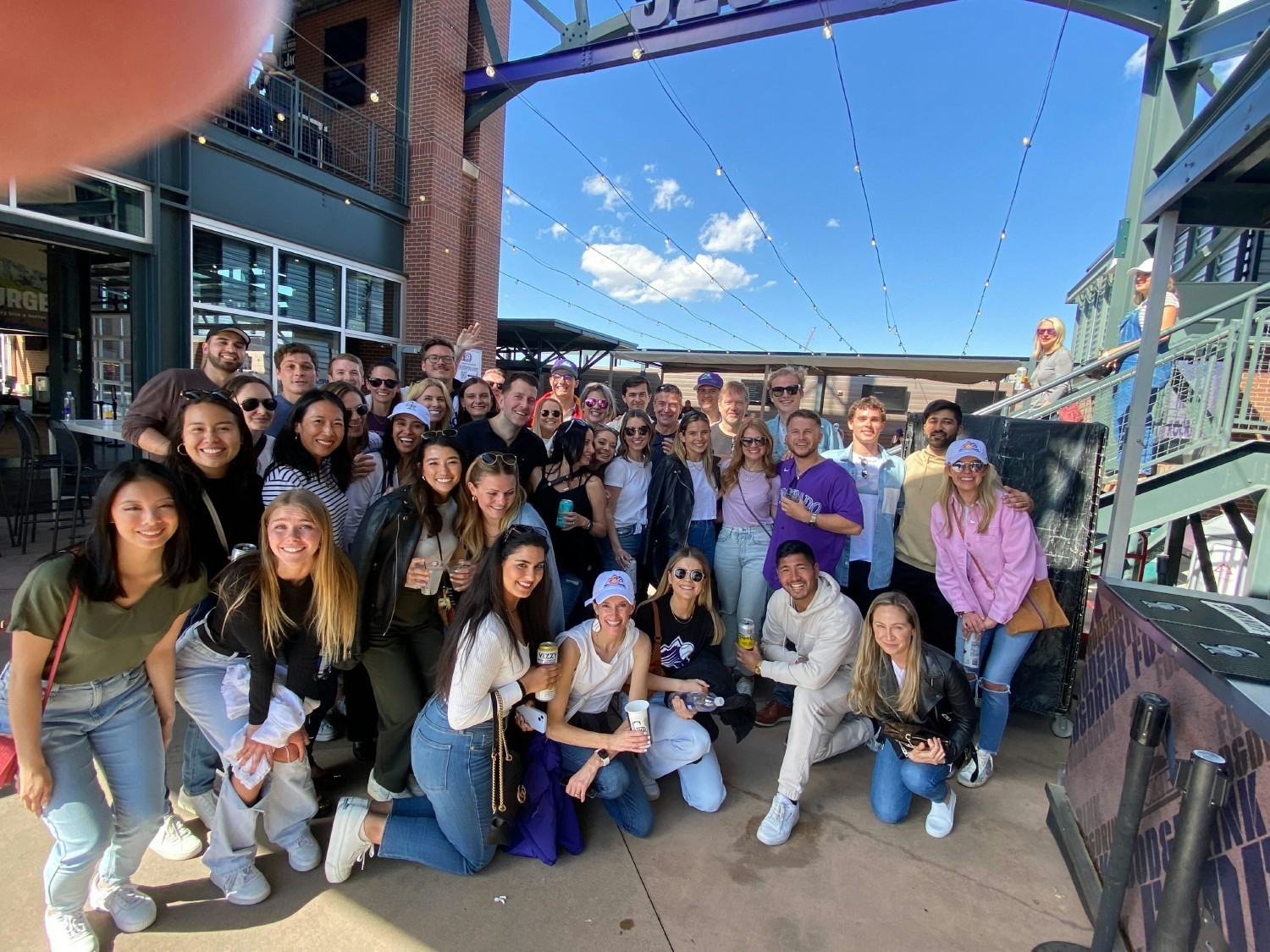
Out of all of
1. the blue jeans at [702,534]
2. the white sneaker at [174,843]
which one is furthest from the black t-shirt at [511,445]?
the white sneaker at [174,843]

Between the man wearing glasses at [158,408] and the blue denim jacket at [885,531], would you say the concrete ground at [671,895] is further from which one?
the man wearing glasses at [158,408]

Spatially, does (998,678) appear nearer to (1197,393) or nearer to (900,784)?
(900,784)

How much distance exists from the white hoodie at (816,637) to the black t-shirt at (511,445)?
1.50m

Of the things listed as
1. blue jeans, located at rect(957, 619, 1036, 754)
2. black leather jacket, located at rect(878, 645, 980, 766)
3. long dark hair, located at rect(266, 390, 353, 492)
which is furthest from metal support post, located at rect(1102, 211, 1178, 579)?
long dark hair, located at rect(266, 390, 353, 492)

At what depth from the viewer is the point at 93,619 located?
73.1 inches

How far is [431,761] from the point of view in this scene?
231 centimetres

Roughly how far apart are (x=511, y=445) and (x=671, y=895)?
2.22m

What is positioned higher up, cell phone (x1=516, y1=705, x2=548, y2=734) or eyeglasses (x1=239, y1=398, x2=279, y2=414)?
eyeglasses (x1=239, y1=398, x2=279, y2=414)

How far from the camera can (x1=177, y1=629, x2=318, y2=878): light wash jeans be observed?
2.20m

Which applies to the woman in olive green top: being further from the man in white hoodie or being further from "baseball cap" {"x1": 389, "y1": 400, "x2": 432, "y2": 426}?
the man in white hoodie

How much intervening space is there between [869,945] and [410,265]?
10.3m

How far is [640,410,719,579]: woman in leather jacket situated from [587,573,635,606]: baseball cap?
110 cm

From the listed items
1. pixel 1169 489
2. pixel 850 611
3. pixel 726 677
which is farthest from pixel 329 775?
pixel 1169 489

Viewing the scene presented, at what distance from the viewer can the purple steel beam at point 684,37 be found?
7590mm
